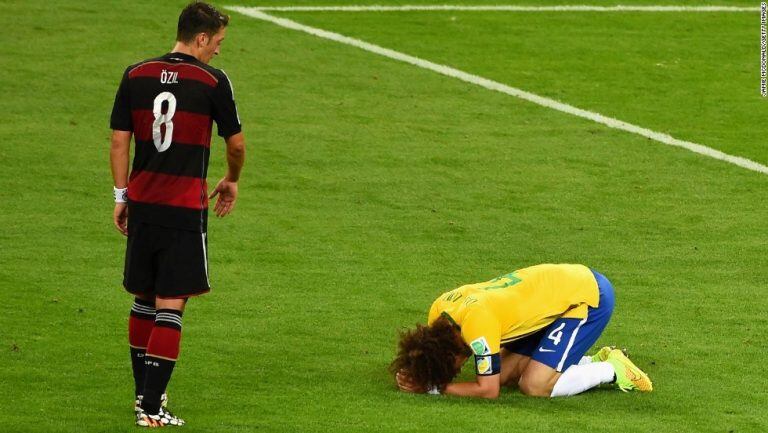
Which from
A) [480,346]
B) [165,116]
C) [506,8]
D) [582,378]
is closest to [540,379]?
[582,378]

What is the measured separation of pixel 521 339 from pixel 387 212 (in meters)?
4.77

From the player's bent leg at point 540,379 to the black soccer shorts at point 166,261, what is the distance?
2.01 m

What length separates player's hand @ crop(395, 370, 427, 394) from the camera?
8.48 m

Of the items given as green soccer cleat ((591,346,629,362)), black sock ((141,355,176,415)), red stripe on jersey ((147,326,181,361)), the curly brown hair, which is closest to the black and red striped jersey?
red stripe on jersey ((147,326,181,361))

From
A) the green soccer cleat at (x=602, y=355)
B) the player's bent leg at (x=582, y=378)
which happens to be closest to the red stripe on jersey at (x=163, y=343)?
the player's bent leg at (x=582, y=378)

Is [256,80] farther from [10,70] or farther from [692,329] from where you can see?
A: [692,329]

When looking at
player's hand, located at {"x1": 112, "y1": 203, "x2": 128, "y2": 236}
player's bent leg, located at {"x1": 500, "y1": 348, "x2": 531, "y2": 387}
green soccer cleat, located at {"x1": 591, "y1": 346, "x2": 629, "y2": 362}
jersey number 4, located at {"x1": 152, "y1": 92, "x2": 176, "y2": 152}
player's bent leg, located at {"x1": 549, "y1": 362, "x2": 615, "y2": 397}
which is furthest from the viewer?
green soccer cleat, located at {"x1": 591, "y1": 346, "x2": 629, "y2": 362}

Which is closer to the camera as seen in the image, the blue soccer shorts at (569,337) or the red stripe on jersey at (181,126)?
the red stripe on jersey at (181,126)

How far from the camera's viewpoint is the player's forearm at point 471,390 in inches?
330

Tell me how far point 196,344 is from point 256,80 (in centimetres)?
894

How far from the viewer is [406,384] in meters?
8.54

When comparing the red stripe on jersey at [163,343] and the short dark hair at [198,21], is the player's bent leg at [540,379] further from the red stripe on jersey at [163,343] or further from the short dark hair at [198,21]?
the short dark hair at [198,21]

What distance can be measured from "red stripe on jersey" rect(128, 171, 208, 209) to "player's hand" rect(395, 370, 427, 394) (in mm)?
1613

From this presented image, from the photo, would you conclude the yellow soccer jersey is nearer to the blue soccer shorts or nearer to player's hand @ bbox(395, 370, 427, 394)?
the blue soccer shorts
